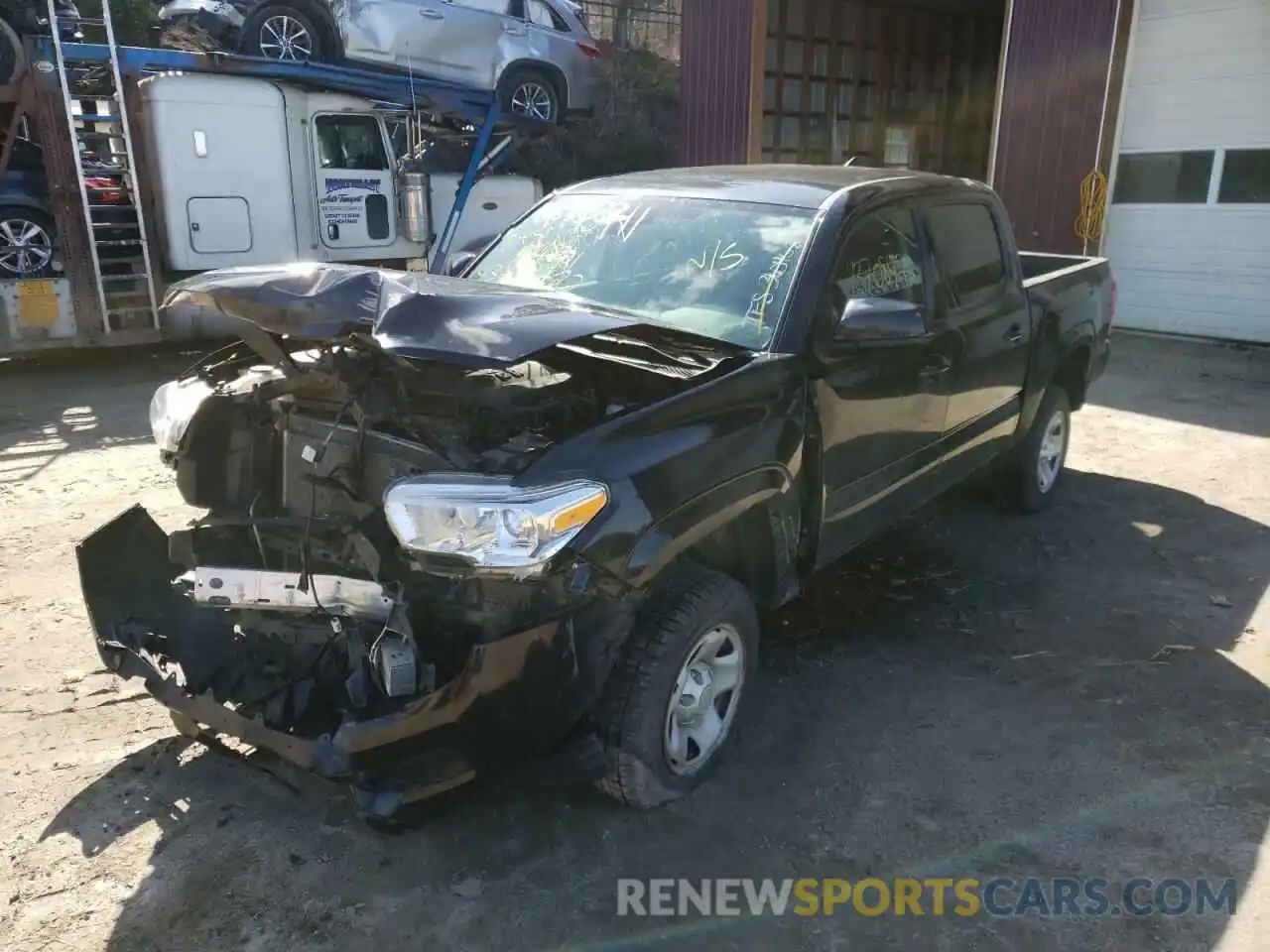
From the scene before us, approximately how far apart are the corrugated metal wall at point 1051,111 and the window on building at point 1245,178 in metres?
1.48

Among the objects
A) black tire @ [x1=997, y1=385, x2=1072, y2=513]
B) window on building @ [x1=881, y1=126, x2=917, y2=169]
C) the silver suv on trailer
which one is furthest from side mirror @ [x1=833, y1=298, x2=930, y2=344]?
window on building @ [x1=881, y1=126, x2=917, y2=169]

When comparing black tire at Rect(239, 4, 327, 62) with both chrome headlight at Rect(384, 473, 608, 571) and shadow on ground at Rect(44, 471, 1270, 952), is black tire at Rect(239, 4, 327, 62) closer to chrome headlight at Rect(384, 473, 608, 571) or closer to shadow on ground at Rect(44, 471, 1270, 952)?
shadow on ground at Rect(44, 471, 1270, 952)

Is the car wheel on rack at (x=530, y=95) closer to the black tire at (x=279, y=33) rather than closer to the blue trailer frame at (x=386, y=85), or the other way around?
the blue trailer frame at (x=386, y=85)

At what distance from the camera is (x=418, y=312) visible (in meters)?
2.58

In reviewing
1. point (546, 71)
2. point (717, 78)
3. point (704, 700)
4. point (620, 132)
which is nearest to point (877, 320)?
point (704, 700)

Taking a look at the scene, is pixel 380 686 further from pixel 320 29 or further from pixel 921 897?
pixel 320 29

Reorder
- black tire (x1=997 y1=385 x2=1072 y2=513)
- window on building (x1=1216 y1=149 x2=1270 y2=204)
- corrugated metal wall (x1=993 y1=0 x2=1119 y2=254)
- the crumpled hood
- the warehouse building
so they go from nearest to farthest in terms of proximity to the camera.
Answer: the crumpled hood
black tire (x1=997 y1=385 x2=1072 y2=513)
window on building (x1=1216 y1=149 x2=1270 y2=204)
the warehouse building
corrugated metal wall (x1=993 y1=0 x2=1119 y2=254)

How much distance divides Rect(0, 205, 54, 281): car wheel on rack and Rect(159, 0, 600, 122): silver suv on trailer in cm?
274

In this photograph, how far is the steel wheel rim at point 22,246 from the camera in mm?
8875

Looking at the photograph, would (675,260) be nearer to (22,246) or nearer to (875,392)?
(875,392)

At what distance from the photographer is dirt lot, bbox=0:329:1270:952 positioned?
2504mm

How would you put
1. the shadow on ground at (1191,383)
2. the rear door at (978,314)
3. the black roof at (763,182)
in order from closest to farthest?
the black roof at (763,182) → the rear door at (978,314) → the shadow on ground at (1191,383)

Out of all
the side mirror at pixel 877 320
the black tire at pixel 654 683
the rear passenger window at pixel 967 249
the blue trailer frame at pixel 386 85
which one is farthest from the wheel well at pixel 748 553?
the blue trailer frame at pixel 386 85

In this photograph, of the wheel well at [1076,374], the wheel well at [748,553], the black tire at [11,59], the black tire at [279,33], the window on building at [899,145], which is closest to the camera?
the wheel well at [748,553]
